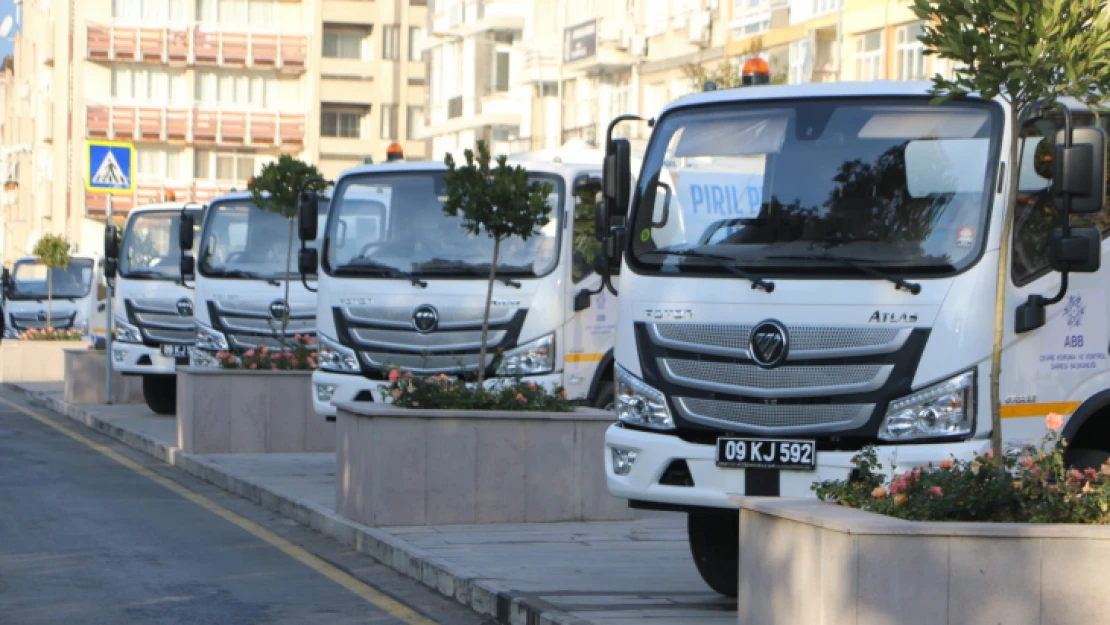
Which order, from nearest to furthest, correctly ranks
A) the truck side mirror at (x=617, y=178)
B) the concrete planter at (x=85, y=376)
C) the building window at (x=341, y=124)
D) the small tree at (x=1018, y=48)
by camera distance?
the small tree at (x=1018, y=48) < the truck side mirror at (x=617, y=178) < the concrete planter at (x=85, y=376) < the building window at (x=341, y=124)

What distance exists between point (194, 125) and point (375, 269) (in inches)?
2888

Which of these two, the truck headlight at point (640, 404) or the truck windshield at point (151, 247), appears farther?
the truck windshield at point (151, 247)

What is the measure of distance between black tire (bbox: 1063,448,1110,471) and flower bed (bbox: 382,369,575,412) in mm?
4734

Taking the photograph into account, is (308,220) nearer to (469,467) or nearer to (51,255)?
(469,467)

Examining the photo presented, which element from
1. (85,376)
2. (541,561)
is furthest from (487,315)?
(85,376)

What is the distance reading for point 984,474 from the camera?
7.52 meters

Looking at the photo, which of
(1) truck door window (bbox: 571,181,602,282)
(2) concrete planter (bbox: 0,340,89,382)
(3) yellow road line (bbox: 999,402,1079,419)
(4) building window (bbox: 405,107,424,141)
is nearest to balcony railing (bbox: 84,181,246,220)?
(4) building window (bbox: 405,107,424,141)

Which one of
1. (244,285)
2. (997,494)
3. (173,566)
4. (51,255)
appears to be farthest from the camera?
(51,255)

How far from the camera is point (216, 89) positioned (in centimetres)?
8925

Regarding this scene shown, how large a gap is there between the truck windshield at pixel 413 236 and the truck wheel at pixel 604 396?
107cm

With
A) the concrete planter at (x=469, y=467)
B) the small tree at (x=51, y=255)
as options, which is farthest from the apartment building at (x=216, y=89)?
the concrete planter at (x=469, y=467)

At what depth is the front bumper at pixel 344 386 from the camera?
16125 mm

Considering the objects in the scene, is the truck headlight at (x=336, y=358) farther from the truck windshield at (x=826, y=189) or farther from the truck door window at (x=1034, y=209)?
the truck door window at (x=1034, y=209)

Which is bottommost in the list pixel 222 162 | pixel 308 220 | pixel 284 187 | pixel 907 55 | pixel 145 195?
pixel 308 220
